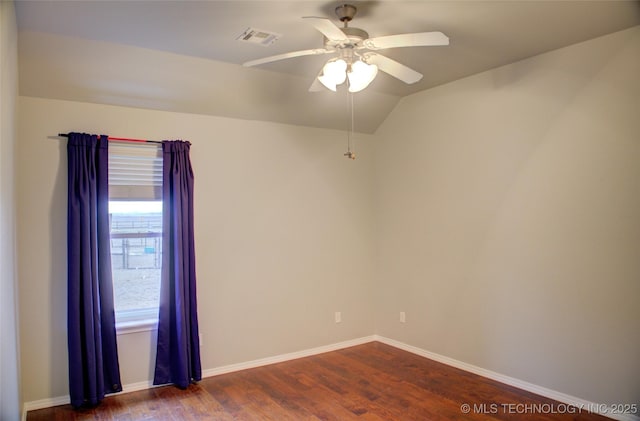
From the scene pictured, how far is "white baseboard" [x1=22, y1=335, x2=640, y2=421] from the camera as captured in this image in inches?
134

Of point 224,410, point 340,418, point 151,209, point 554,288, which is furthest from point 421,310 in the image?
point 151,209

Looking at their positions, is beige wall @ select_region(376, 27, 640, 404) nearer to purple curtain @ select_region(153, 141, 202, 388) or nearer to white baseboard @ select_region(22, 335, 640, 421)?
white baseboard @ select_region(22, 335, 640, 421)

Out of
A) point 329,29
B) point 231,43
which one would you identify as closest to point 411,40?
point 329,29

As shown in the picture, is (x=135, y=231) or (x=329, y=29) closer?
(x=329, y=29)

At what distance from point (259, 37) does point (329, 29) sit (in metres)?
0.91

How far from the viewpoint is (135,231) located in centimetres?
398

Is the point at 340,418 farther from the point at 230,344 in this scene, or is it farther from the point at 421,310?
the point at 421,310

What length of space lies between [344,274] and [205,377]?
6.03ft

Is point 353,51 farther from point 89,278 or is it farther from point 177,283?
point 89,278

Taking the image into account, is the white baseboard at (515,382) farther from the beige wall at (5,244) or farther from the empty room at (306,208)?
the beige wall at (5,244)

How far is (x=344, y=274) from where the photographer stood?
507 cm

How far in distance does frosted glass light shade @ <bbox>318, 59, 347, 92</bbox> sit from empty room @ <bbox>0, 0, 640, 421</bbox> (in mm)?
55

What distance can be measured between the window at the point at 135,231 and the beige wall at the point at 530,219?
8.39 ft

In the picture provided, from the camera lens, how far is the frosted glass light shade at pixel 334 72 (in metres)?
2.62
